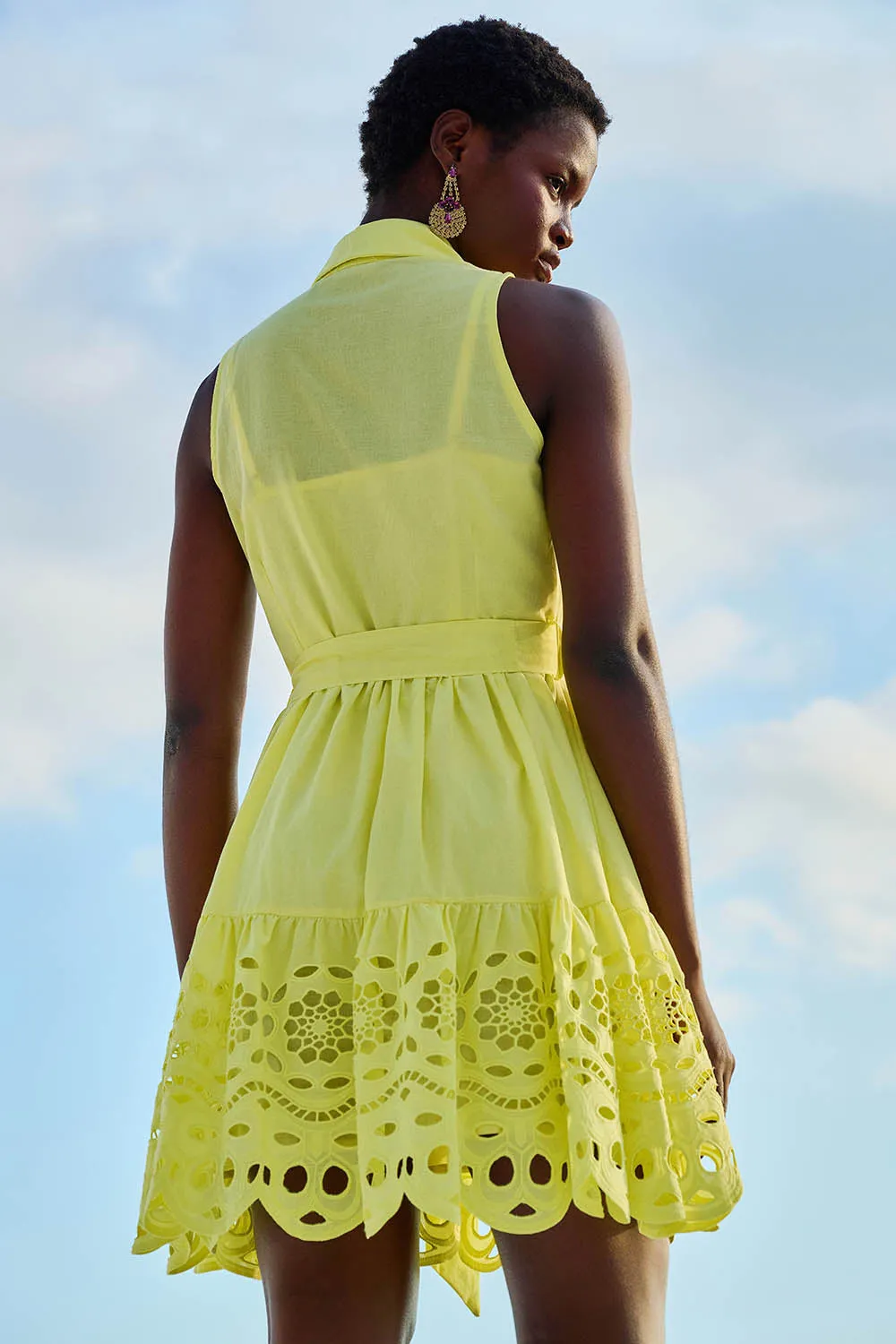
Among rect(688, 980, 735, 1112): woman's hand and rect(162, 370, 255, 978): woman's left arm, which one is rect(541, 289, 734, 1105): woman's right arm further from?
rect(162, 370, 255, 978): woman's left arm

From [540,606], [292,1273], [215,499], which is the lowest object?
[292,1273]

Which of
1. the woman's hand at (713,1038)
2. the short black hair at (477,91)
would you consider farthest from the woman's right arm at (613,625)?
the short black hair at (477,91)

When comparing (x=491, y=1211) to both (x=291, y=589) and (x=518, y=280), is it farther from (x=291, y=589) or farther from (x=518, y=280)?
(x=518, y=280)

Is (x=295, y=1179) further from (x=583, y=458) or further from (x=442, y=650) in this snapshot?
(x=583, y=458)

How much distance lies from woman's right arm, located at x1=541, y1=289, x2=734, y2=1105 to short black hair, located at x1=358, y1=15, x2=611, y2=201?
1.40 feet

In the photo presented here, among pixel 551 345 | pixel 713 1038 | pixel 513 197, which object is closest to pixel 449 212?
pixel 513 197

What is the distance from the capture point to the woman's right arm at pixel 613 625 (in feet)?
7.16

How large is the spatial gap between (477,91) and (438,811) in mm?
1153

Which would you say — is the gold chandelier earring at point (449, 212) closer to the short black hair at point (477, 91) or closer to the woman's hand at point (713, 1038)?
the short black hair at point (477, 91)

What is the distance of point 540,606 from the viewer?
233 centimetres

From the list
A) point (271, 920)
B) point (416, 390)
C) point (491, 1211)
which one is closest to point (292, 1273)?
point (491, 1211)

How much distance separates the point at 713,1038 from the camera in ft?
7.21

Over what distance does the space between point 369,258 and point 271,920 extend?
0.99 meters

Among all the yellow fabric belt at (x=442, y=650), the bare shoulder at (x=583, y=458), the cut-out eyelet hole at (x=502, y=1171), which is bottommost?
the cut-out eyelet hole at (x=502, y=1171)
